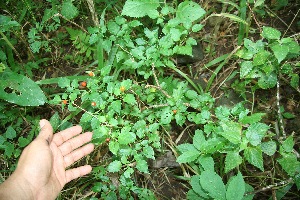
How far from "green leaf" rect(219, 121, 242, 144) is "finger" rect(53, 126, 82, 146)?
126cm

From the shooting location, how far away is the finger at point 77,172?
8.26 feet

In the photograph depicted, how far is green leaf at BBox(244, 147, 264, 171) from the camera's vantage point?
6.17 ft

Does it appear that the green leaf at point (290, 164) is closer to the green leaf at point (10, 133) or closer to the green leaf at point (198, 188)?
the green leaf at point (198, 188)

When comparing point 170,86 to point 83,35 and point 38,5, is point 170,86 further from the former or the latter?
point 38,5

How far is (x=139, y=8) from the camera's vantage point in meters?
2.34

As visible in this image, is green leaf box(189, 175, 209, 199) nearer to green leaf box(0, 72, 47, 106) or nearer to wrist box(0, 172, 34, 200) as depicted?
wrist box(0, 172, 34, 200)

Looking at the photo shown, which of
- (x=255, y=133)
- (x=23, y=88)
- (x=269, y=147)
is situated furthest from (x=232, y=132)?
(x=23, y=88)

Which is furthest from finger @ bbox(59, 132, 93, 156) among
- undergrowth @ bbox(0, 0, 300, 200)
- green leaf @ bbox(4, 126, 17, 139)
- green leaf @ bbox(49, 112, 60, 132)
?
green leaf @ bbox(4, 126, 17, 139)

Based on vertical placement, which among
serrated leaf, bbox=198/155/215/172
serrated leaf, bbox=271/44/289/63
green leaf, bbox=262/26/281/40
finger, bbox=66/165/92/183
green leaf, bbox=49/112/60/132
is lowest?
finger, bbox=66/165/92/183

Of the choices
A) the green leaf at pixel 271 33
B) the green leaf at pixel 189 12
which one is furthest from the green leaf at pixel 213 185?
the green leaf at pixel 189 12

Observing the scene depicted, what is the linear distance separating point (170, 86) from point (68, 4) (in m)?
1.18

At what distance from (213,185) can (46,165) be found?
3.94 ft

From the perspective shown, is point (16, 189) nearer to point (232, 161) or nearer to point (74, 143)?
point (74, 143)

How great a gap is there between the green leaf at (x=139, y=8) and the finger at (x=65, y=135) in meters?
1.04
